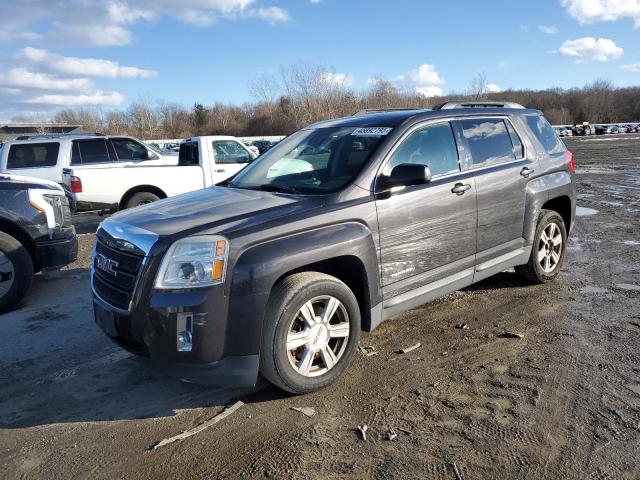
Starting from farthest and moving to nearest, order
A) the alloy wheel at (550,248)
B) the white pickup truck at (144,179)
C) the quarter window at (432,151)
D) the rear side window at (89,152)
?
1. the rear side window at (89,152)
2. the white pickup truck at (144,179)
3. the alloy wheel at (550,248)
4. the quarter window at (432,151)

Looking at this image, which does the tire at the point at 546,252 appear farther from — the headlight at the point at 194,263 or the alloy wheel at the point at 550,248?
the headlight at the point at 194,263

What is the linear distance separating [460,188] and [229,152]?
789 centimetres

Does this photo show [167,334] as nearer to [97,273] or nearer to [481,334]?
[97,273]

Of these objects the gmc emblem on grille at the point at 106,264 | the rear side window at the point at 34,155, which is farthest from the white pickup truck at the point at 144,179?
the gmc emblem on grille at the point at 106,264

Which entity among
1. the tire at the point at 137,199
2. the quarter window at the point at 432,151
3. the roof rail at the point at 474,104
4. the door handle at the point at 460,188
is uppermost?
the roof rail at the point at 474,104

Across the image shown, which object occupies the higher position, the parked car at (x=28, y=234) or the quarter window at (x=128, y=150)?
the quarter window at (x=128, y=150)

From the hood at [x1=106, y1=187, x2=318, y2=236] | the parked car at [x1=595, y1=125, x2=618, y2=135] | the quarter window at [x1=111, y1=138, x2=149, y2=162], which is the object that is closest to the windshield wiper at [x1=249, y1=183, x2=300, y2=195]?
the hood at [x1=106, y1=187, x2=318, y2=236]

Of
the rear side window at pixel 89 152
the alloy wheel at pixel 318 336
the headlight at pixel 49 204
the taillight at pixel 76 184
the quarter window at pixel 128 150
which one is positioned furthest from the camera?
the quarter window at pixel 128 150

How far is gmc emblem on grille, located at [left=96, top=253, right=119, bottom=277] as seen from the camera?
3404 mm

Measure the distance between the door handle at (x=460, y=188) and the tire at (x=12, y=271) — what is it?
4.42m

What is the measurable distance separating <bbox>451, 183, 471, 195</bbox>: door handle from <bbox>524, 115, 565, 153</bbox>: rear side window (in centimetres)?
164

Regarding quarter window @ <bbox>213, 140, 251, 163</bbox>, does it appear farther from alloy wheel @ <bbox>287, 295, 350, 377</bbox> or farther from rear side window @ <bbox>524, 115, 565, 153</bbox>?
alloy wheel @ <bbox>287, 295, 350, 377</bbox>

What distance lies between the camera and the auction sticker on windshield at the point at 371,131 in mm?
4113

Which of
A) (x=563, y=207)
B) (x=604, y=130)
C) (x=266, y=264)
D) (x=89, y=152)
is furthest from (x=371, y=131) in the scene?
(x=604, y=130)
